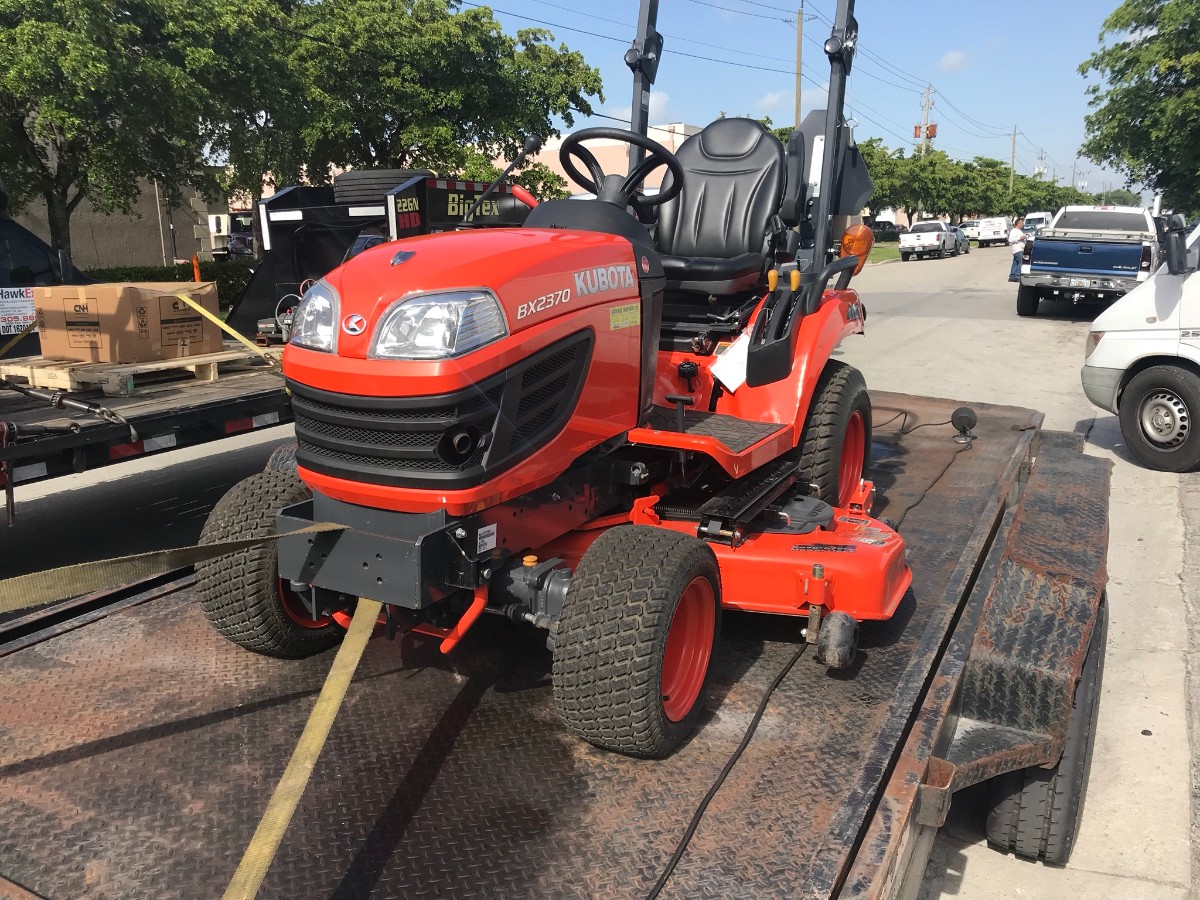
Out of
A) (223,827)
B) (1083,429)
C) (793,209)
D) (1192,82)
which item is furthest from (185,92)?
(1192,82)

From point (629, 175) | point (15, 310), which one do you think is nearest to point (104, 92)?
point (15, 310)

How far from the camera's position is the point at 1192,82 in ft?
66.6

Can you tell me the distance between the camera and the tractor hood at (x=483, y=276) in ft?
8.02

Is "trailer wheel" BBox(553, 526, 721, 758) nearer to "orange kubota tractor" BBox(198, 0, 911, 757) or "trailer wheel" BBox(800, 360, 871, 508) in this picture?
"orange kubota tractor" BBox(198, 0, 911, 757)

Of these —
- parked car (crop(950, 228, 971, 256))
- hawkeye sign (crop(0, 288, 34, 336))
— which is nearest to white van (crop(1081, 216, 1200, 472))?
hawkeye sign (crop(0, 288, 34, 336))

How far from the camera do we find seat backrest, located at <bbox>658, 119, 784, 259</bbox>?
4598 millimetres

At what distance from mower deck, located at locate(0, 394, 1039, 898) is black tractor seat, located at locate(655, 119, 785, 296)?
201cm

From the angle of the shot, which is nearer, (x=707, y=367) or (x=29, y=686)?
(x=29, y=686)

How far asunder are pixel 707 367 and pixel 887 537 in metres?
1.06

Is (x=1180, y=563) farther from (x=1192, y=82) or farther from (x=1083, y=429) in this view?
(x=1192, y=82)

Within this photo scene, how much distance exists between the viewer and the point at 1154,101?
21109mm

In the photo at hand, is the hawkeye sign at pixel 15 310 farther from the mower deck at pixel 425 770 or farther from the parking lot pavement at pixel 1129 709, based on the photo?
the parking lot pavement at pixel 1129 709

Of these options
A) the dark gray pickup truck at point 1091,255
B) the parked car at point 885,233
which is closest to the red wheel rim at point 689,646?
the dark gray pickup truck at point 1091,255

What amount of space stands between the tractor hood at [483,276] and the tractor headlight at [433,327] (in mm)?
17
